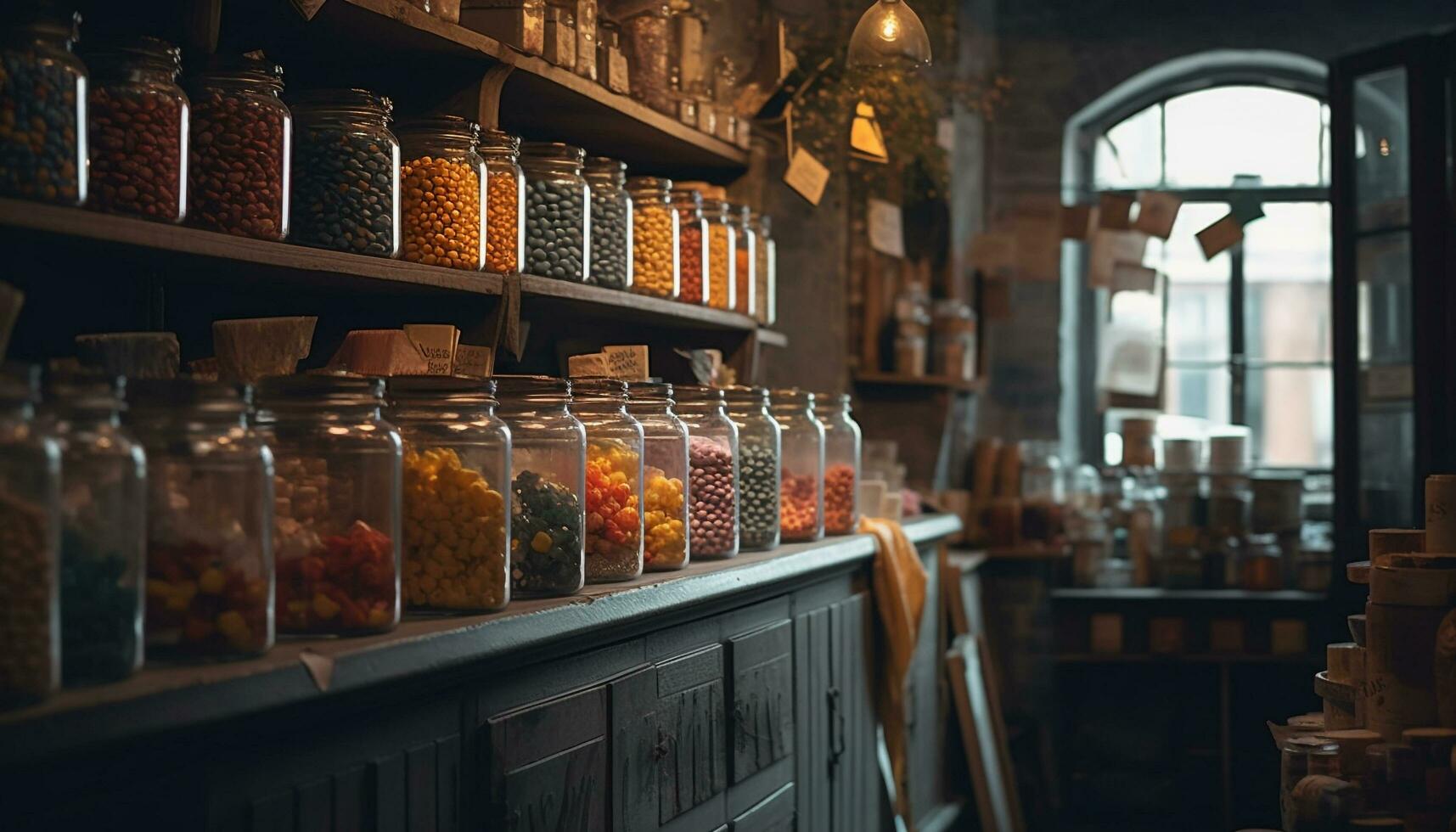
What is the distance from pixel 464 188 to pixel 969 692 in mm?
2850

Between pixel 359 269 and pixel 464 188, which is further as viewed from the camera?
pixel 464 188

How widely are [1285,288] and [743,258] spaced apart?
4121 millimetres

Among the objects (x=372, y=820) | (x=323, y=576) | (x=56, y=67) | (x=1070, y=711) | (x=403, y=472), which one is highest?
(x=56, y=67)

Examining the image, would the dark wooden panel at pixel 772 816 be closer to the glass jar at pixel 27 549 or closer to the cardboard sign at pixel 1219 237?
the glass jar at pixel 27 549

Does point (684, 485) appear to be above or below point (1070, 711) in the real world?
above

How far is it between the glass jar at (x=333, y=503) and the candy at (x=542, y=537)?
1.11ft

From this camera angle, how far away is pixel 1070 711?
595 centimetres

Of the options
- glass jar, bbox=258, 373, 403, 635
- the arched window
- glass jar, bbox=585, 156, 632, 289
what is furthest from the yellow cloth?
the arched window

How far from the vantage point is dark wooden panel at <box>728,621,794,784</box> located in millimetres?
2740

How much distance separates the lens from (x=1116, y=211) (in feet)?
19.5

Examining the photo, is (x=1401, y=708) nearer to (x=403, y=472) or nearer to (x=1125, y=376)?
(x=403, y=472)

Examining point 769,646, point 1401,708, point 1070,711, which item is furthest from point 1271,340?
point 1401,708

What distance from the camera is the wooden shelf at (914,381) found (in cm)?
508

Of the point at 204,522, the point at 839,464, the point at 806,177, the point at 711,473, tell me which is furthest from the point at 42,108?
the point at 806,177
